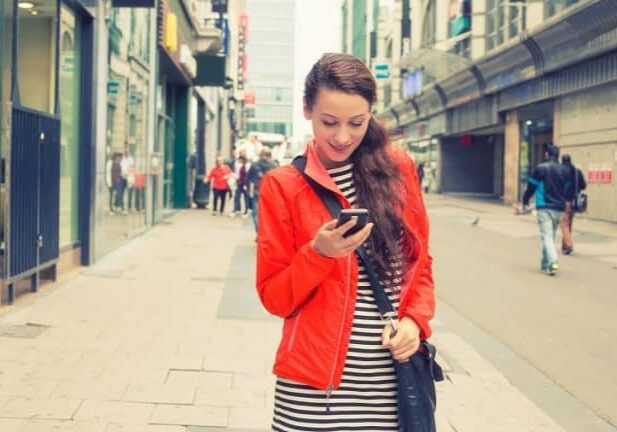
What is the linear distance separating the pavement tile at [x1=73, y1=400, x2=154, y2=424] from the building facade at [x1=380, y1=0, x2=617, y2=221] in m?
17.2

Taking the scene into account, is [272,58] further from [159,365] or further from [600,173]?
[159,365]

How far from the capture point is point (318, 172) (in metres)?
2.16

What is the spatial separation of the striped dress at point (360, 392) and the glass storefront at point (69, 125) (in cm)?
781

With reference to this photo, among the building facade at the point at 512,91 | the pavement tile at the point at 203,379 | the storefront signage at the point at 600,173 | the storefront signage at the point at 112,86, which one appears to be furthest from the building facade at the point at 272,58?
the pavement tile at the point at 203,379

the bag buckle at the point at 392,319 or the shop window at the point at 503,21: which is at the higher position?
the shop window at the point at 503,21

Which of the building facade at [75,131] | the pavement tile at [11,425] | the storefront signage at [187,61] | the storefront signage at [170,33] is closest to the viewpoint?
the pavement tile at [11,425]

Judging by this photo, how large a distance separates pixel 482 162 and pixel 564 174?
32.9m

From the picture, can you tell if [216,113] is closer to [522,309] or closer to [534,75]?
[534,75]

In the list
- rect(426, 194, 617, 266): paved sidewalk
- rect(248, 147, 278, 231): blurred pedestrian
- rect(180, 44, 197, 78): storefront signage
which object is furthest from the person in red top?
rect(426, 194, 617, 266): paved sidewalk

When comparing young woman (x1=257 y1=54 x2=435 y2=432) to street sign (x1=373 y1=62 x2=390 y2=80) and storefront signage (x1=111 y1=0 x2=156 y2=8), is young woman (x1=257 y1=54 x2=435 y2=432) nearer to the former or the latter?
storefront signage (x1=111 y1=0 x2=156 y2=8)

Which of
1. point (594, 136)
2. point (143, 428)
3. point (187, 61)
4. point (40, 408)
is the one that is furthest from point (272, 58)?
point (143, 428)

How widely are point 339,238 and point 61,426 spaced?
2.93 m

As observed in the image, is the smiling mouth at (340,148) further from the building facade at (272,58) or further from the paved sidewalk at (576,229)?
the building facade at (272,58)

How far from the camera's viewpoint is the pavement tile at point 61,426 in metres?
4.18
